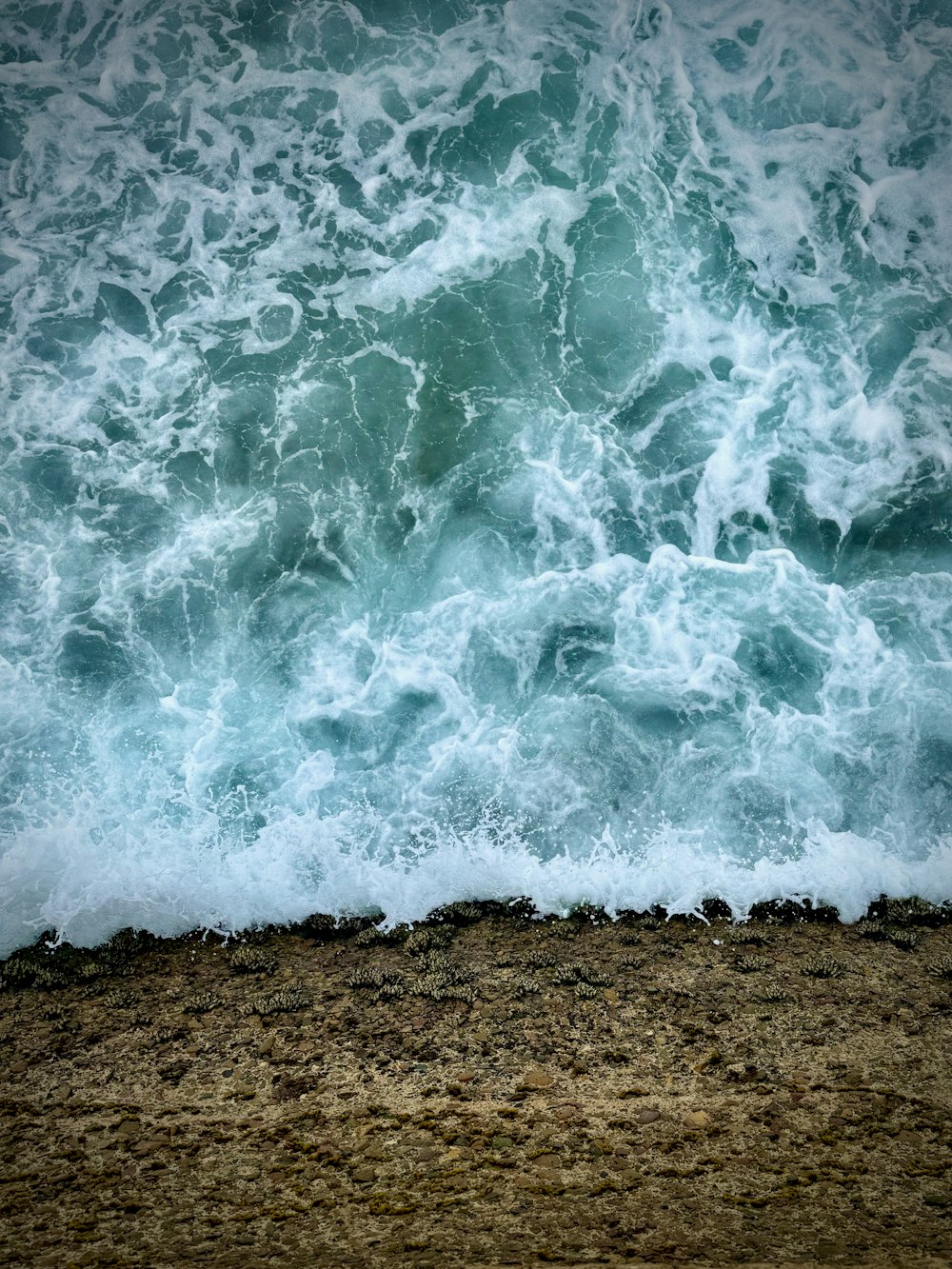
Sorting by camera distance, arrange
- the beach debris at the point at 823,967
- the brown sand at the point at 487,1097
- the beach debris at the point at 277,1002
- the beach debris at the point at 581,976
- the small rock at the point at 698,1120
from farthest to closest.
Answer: the beach debris at the point at 823,967
the beach debris at the point at 581,976
the beach debris at the point at 277,1002
the small rock at the point at 698,1120
the brown sand at the point at 487,1097

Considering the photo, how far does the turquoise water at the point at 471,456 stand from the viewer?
11.5m

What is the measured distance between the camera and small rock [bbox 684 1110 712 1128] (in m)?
7.30

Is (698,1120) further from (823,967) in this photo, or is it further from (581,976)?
(823,967)

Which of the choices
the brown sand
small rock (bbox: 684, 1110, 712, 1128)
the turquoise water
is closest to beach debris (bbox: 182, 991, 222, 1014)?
the brown sand

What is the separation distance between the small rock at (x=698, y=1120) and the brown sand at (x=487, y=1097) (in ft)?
0.07

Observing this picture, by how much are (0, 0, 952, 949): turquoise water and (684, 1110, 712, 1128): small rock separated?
354 cm

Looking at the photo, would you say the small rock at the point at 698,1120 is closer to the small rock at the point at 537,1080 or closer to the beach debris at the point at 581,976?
the small rock at the point at 537,1080

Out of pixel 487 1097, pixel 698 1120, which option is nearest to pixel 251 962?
pixel 487 1097

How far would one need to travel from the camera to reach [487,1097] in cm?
779

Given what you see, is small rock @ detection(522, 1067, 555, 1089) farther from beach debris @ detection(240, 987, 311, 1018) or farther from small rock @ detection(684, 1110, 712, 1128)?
beach debris @ detection(240, 987, 311, 1018)

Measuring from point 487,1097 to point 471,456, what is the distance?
8.94 metres

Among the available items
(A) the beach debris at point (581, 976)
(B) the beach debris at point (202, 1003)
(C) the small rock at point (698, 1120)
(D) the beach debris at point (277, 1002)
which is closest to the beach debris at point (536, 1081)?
(C) the small rock at point (698, 1120)

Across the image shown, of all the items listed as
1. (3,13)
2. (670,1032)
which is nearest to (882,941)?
(670,1032)

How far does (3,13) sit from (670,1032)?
18.1 meters
